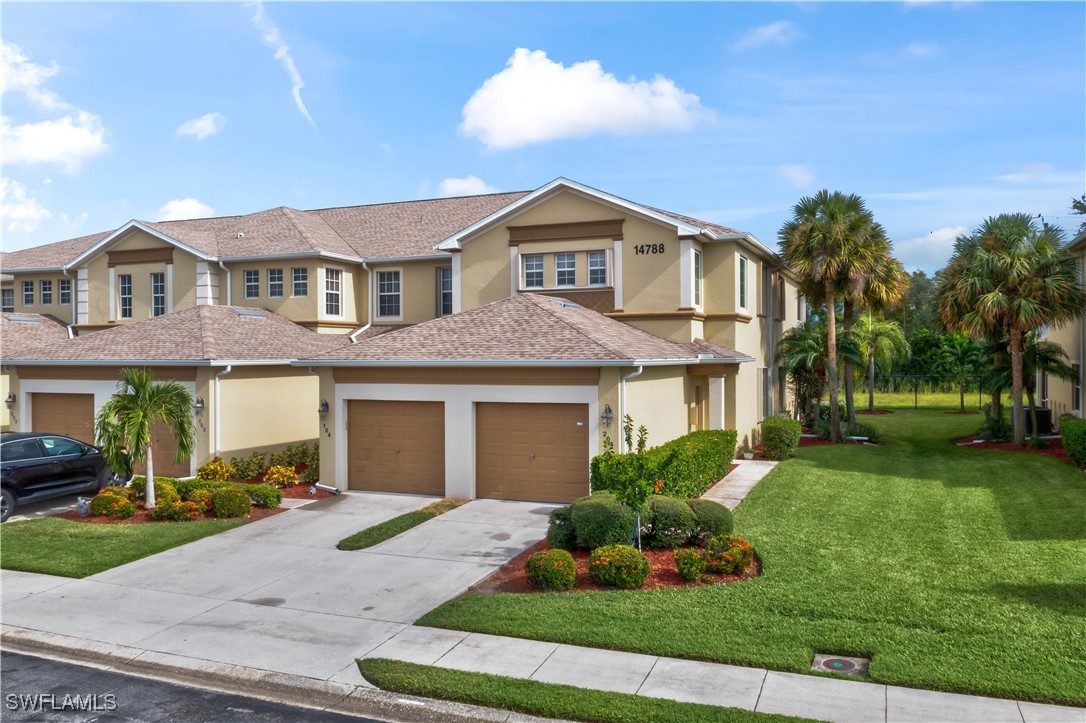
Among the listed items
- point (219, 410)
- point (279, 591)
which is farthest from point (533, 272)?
point (279, 591)

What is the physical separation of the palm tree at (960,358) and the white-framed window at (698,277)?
21831mm

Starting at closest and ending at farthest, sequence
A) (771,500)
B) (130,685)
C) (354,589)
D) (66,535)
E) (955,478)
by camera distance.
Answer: (130,685), (354,589), (66,535), (771,500), (955,478)

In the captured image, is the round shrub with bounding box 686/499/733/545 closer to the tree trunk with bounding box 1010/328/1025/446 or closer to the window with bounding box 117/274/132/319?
the tree trunk with bounding box 1010/328/1025/446

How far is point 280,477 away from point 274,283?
10217 millimetres

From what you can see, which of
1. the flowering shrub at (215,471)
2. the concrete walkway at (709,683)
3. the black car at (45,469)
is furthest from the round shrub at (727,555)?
the black car at (45,469)

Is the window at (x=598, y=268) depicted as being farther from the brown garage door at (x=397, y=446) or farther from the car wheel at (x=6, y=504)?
the car wheel at (x=6, y=504)

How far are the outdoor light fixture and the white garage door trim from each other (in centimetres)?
20

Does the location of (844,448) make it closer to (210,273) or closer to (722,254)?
(722,254)

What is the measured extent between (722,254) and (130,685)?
19.4 m

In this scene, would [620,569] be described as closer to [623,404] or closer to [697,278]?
[623,404]

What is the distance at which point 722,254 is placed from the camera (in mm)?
23906

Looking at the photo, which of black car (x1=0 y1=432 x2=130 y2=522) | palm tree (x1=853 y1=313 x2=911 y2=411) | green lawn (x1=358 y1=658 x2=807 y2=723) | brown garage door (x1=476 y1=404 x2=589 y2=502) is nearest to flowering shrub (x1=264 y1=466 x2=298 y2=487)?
black car (x1=0 y1=432 x2=130 y2=522)

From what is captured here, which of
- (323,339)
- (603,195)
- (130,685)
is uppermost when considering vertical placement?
(603,195)

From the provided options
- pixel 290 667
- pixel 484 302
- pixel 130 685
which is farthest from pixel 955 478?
pixel 130 685
